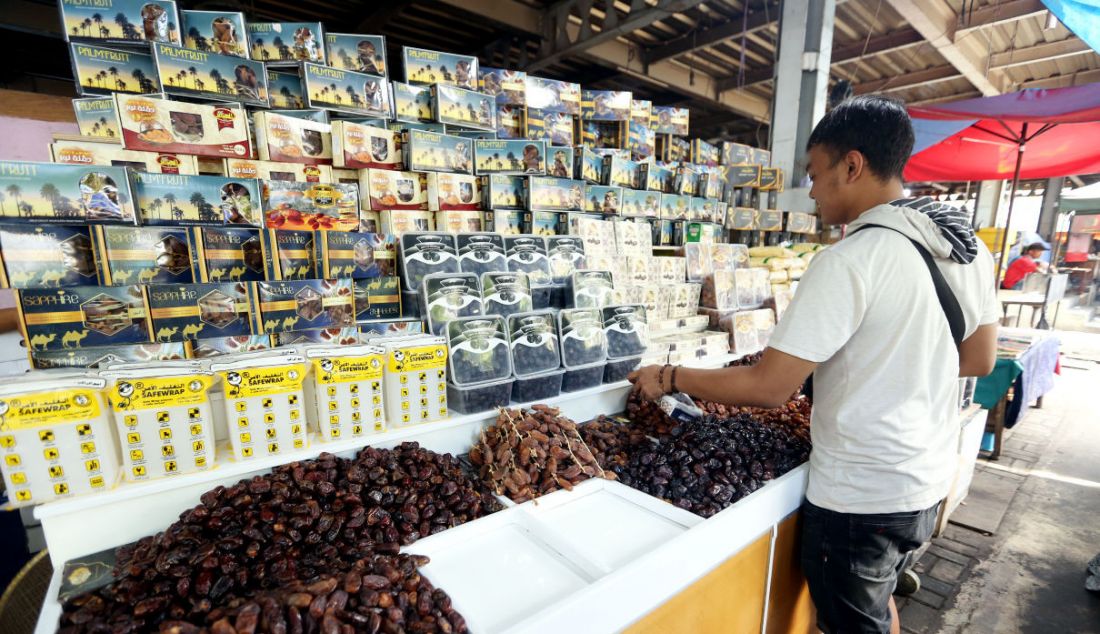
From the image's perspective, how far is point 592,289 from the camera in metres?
2.64

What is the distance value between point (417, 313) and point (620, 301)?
1.31 m

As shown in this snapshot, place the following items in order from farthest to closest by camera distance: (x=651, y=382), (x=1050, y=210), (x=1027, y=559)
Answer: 1. (x=1050, y=210)
2. (x=1027, y=559)
3. (x=651, y=382)

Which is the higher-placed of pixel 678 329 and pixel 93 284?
pixel 93 284

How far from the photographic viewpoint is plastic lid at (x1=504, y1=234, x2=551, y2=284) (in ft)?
8.41

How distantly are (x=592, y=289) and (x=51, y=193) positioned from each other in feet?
7.36

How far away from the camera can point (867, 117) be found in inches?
52.7

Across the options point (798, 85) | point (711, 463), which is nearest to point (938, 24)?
point (798, 85)

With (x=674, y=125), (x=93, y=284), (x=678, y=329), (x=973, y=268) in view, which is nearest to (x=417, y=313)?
(x=93, y=284)

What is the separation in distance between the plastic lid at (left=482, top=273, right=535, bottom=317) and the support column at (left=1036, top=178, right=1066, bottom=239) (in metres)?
19.4

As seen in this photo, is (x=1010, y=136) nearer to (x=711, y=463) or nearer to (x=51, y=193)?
(x=711, y=463)

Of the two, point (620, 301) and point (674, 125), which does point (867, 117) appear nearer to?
point (620, 301)

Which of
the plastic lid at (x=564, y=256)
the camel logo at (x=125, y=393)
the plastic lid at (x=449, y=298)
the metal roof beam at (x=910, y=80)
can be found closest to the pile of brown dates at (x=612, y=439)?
the plastic lid at (x=449, y=298)

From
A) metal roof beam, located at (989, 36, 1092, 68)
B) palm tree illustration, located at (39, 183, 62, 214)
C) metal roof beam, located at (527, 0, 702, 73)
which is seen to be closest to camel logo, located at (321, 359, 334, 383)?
palm tree illustration, located at (39, 183, 62, 214)

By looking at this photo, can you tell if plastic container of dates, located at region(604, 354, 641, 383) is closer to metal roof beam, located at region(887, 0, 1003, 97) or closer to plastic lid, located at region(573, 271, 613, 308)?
plastic lid, located at region(573, 271, 613, 308)
